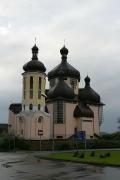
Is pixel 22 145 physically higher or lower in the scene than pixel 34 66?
lower

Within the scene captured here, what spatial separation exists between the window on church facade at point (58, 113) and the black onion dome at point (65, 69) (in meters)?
9.16

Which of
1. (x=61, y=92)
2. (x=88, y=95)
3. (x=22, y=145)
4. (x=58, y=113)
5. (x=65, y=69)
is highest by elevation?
(x=65, y=69)

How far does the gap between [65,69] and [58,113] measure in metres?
11.9

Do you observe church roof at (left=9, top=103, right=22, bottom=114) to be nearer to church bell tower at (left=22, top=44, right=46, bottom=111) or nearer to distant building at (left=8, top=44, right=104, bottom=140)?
distant building at (left=8, top=44, right=104, bottom=140)

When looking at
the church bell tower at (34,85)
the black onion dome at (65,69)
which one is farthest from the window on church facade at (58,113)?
the black onion dome at (65,69)

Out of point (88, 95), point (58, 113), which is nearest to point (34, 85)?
point (58, 113)

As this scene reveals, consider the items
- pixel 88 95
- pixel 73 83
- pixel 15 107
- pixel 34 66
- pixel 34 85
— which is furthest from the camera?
pixel 73 83

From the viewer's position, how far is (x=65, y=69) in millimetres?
89375

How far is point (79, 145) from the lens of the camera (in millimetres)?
68375

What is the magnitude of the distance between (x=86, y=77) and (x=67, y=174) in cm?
7232

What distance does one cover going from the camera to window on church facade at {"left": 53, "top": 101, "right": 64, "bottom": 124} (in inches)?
3201

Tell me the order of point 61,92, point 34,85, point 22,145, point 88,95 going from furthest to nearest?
point 88,95 < point 61,92 < point 34,85 < point 22,145

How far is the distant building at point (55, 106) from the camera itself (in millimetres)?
77125

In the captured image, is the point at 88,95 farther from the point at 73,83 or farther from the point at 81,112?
the point at 81,112
